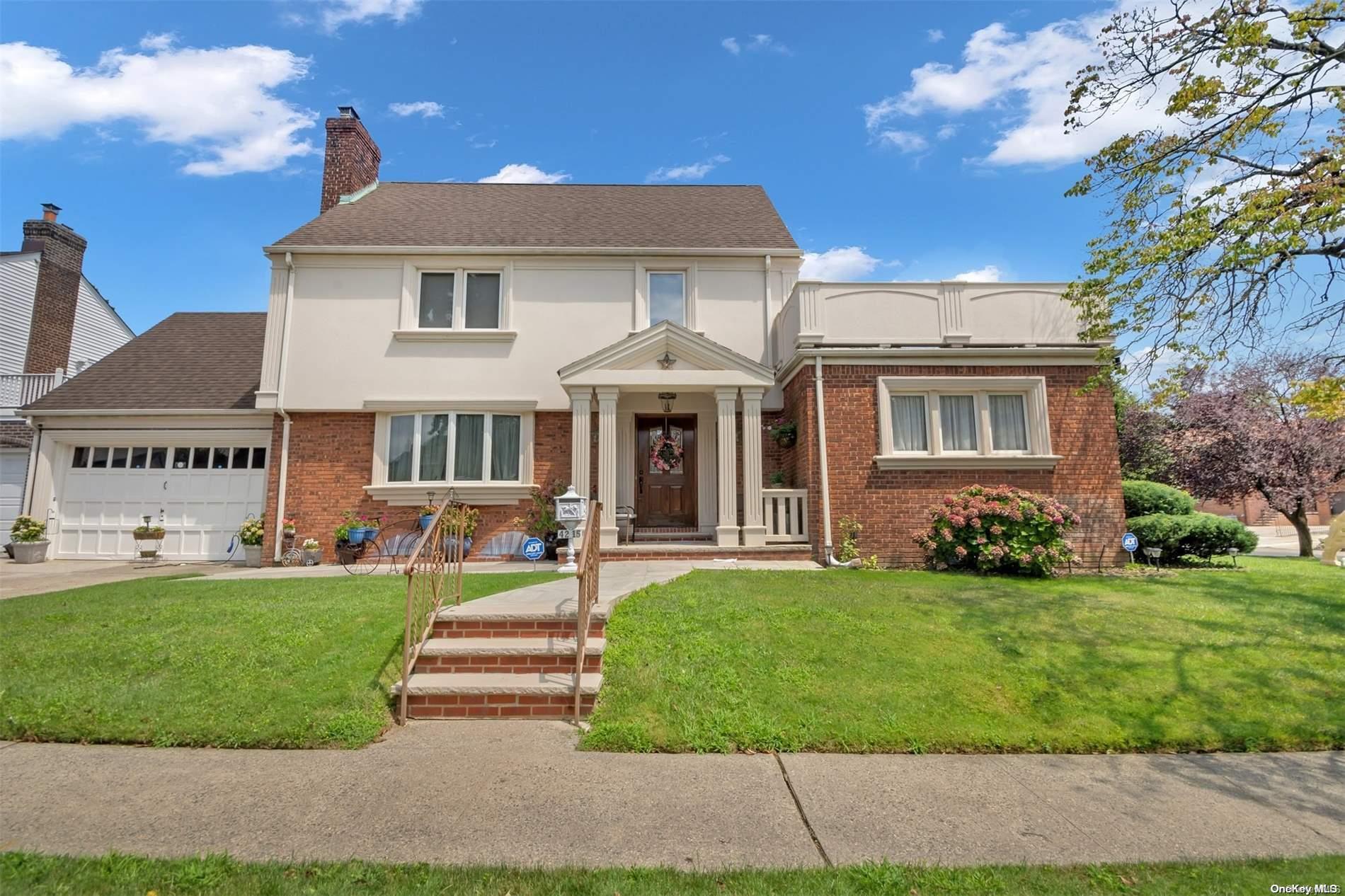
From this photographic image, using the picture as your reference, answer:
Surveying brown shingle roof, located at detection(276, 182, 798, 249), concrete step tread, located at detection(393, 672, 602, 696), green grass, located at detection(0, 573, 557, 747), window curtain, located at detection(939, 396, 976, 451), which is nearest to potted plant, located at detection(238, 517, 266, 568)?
green grass, located at detection(0, 573, 557, 747)

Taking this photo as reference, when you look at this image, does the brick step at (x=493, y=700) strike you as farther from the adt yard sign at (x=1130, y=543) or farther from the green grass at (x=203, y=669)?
the adt yard sign at (x=1130, y=543)

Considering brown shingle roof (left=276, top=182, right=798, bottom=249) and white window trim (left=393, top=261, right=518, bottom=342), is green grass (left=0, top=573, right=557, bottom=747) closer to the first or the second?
white window trim (left=393, top=261, right=518, bottom=342)

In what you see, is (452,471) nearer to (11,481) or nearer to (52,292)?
(11,481)

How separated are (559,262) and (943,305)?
782 cm

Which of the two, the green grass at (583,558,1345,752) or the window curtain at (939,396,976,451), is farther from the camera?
the window curtain at (939,396,976,451)

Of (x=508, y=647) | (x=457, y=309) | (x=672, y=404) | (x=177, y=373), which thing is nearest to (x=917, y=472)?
(x=672, y=404)

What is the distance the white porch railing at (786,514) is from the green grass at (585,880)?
7976 mm

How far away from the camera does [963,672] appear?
5.23 metres

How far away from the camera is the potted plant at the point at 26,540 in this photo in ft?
41.1

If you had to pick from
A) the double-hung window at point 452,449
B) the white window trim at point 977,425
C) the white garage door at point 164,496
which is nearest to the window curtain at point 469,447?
the double-hung window at point 452,449

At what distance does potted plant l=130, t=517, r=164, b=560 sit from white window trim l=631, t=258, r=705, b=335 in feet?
35.3

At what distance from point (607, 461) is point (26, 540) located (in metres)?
12.4

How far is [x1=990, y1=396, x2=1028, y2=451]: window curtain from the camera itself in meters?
11.2

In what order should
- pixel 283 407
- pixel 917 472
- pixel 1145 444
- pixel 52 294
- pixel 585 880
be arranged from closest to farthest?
pixel 585 880 → pixel 917 472 → pixel 283 407 → pixel 1145 444 → pixel 52 294
